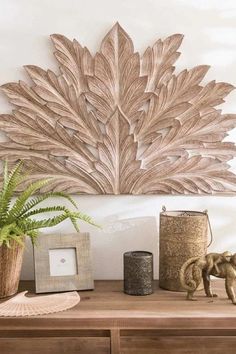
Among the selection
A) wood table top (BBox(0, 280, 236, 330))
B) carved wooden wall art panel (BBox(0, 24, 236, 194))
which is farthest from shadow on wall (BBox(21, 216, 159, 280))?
wood table top (BBox(0, 280, 236, 330))

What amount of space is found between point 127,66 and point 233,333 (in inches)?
40.2

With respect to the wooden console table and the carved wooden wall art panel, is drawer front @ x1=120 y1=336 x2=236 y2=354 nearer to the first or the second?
the wooden console table

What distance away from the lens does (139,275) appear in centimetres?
149

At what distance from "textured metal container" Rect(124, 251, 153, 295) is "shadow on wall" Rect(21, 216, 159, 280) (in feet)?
0.75

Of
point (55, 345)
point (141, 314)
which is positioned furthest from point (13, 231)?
point (141, 314)

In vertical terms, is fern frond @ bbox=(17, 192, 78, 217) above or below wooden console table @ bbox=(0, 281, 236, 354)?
above

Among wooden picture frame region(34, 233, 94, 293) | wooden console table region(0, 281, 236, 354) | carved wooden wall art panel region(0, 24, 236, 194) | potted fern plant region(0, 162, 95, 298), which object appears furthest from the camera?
carved wooden wall art panel region(0, 24, 236, 194)

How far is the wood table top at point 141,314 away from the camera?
1.27 metres

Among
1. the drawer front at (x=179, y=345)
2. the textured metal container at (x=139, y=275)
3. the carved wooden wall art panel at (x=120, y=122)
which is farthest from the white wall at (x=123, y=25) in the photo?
the drawer front at (x=179, y=345)

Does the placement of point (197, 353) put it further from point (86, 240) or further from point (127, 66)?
point (127, 66)

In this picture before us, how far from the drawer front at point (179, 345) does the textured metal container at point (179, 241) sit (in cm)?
27

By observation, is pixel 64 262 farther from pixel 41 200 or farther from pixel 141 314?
pixel 141 314

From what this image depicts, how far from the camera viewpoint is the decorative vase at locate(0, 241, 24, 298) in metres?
1.41

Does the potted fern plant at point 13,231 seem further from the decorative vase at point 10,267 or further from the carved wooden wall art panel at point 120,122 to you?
the carved wooden wall art panel at point 120,122
